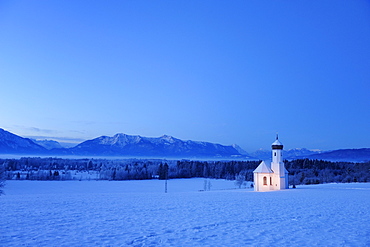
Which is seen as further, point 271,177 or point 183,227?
point 271,177

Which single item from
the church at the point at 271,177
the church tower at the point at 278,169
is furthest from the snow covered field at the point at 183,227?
the church tower at the point at 278,169

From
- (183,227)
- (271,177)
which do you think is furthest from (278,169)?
(183,227)

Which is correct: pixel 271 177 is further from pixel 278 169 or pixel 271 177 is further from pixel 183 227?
pixel 183 227

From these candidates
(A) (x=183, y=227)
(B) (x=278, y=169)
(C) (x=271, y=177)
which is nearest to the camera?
(A) (x=183, y=227)

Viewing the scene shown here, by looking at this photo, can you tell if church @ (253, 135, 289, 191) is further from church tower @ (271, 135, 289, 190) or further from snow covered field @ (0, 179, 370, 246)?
snow covered field @ (0, 179, 370, 246)

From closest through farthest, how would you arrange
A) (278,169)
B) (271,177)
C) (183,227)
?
(183,227) → (278,169) → (271,177)

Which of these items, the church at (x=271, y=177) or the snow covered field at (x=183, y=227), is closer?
A: the snow covered field at (x=183, y=227)

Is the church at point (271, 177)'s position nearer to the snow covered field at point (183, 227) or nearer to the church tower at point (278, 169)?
the church tower at point (278, 169)

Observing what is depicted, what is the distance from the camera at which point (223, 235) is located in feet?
30.7

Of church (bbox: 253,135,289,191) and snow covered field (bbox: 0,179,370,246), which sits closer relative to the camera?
snow covered field (bbox: 0,179,370,246)

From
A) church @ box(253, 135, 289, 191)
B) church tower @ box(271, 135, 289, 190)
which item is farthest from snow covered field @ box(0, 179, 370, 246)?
church tower @ box(271, 135, 289, 190)

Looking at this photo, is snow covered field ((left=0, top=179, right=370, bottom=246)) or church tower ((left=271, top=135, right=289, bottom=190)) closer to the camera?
snow covered field ((left=0, top=179, right=370, bottom=246))

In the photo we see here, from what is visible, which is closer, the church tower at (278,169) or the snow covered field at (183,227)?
the snow covered field at (183,227)

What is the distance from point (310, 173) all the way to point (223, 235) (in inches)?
3130
